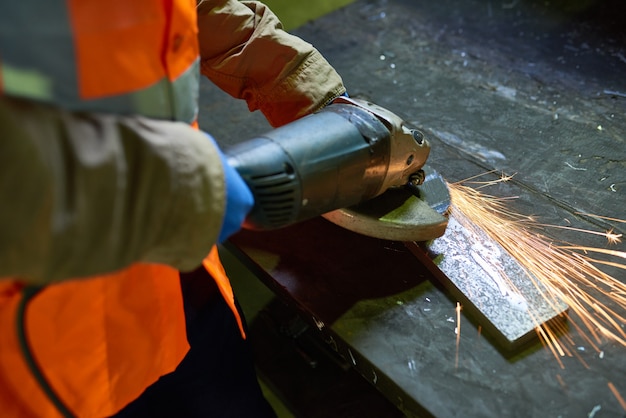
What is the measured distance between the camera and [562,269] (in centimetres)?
164

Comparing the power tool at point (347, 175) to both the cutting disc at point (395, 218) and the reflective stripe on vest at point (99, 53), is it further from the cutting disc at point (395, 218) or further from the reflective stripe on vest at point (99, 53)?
the reflective stripe on vest at point (99, 53)

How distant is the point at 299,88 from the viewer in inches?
66.7

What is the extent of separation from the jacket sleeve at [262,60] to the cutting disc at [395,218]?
1.07ft

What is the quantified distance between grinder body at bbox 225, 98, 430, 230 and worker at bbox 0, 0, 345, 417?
0.30 feet

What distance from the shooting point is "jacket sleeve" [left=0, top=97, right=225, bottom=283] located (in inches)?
32.3

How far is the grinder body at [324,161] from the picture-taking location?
1.29 meters

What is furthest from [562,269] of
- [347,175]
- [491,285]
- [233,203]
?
[233,203]

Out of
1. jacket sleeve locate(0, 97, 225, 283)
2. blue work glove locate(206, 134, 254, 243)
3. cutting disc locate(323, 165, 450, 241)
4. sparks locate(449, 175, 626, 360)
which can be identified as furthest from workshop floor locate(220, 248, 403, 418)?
jacket sleeve locate(0, 97, 225, 283)

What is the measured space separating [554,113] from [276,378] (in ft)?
4.78

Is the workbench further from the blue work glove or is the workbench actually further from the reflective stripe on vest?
the reflective stripe on vest

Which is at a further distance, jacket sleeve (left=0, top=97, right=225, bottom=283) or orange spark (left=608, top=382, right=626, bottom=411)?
orange spark (left=608, top=382, right=626, bottom=411)

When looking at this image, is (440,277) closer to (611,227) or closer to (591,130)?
(611,227)

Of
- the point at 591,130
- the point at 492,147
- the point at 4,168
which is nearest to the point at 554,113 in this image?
the point at 591,130

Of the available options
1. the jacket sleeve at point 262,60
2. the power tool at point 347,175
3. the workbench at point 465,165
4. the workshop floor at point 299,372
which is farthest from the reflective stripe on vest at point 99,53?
the workshop floor at point 299,372
